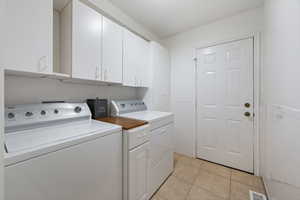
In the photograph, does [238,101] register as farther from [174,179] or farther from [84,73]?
[84,73]

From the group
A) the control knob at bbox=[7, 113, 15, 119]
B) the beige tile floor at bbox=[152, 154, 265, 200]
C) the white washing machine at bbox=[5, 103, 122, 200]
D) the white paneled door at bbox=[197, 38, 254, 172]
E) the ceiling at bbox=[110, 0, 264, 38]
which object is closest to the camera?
the white washing machine at bbox=[5, 103, 122, 200]

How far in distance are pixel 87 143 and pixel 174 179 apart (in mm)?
1466

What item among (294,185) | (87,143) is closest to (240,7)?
(294,185)

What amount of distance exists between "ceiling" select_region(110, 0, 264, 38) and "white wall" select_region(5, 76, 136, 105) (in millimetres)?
1310

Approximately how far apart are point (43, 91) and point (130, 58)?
3.76 ft

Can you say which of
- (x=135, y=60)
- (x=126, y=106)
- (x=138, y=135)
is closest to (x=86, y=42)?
(x=135, y=60)

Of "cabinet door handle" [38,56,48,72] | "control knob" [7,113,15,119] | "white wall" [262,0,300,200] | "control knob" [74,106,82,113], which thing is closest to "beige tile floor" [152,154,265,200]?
"white wall" [262,0,300,200]

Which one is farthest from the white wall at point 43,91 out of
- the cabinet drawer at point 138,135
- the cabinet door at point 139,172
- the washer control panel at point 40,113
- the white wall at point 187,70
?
the white wall at point 187,70

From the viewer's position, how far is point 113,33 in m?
1.62

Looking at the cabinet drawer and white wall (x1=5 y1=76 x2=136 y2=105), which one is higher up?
white wall (x1=5 y1=76 x2=136 y2=105)

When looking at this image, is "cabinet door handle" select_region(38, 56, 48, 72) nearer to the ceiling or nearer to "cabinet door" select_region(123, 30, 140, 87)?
"cabinet door" select_region(123, 30, 140, 87)

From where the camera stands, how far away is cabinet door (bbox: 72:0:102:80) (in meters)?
1.26

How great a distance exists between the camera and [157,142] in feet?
5.37

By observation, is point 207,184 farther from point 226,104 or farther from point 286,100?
point 286,100
